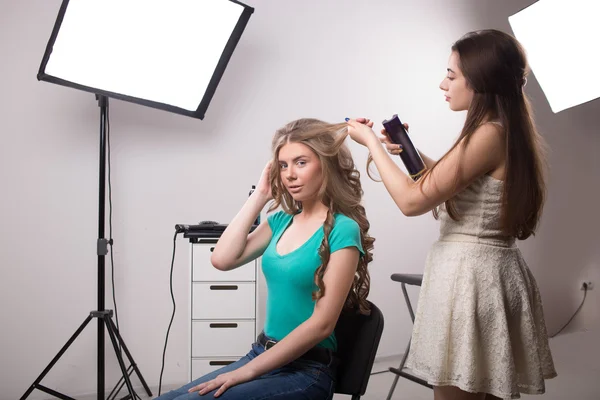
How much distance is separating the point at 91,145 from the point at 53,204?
329 mm

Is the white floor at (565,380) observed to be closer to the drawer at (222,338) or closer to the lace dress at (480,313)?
the drawer at (222,338)

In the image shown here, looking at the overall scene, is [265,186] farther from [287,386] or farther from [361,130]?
[287,386]

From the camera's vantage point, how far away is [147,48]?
7.42 feet

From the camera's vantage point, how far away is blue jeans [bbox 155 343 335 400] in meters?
1.12

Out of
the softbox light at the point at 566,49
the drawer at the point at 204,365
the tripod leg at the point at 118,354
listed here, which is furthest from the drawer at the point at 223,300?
the softbox light at the point at 566,49

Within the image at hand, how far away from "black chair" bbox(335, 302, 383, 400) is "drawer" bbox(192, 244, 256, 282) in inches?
38.7

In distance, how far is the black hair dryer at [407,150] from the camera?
1432mm

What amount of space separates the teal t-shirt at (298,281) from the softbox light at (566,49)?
4.63ft

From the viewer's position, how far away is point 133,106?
107 inches

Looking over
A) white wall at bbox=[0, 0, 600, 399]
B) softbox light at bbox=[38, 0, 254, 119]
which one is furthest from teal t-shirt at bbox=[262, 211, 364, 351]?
white wall at bbox=[0, 0, 600, 399]

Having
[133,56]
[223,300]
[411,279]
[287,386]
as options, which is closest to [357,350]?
[287,386]

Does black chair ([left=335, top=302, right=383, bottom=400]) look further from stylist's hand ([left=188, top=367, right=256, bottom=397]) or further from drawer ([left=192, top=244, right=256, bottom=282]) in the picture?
drawer ([left=192, top=244, right=256, bottom=282])

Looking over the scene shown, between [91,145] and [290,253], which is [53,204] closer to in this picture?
[91,145]

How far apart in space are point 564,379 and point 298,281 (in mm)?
2544
